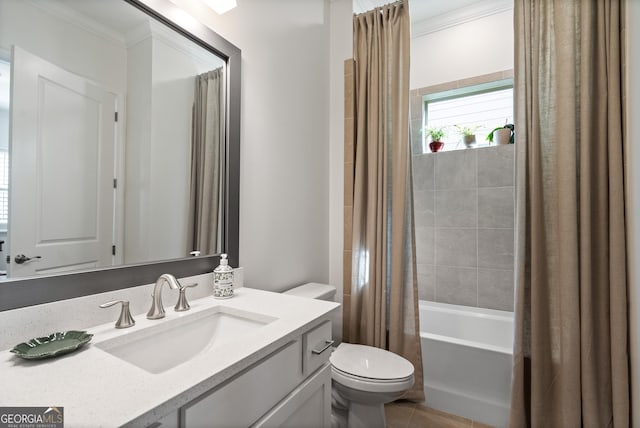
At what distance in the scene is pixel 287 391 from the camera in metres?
0.83

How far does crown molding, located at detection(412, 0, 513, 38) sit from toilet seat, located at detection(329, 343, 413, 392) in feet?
8.54

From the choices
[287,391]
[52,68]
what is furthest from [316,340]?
[52,68]

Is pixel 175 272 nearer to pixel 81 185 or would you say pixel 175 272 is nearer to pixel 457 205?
pixel 81 185

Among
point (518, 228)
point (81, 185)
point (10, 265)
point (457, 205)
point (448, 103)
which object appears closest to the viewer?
point (10, 265)

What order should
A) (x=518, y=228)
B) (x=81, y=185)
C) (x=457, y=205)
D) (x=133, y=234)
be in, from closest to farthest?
(x=81, y=185) → (x=133, y=234) → (x=518, y=228) → (x=457, y=205)

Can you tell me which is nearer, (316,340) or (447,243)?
(316,340)

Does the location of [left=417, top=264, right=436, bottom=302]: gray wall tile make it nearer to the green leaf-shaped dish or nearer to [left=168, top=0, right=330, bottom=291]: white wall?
[left=168, top=0, right=330, bottom=291]: white wall

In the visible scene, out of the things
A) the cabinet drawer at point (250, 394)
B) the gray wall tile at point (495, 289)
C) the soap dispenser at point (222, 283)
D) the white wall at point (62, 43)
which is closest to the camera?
the cabinet drawer at point (250, 394)

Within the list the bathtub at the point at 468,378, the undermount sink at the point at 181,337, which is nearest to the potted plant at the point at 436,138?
the bathtub at the point at 468,378

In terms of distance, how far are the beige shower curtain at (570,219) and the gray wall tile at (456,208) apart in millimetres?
813

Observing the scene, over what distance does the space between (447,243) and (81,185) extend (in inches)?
94.3

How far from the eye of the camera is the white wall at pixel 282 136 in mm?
1483

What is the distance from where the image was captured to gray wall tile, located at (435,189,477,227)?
2400 mm

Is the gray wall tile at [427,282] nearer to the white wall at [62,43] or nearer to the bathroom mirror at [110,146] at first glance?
the bathroom mirror at [110,146]
